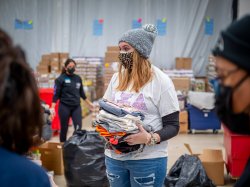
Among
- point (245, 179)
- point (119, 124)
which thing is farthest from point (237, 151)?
point (245, 179)

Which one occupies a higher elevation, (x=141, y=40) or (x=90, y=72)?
(x=141, y=40)

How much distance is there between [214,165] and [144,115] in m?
2.47

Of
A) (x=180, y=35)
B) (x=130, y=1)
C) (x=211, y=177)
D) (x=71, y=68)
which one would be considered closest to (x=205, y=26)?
(x=180, y=35)

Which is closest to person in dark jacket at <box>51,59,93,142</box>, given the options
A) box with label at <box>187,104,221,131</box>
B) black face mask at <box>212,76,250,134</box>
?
box with label at <box>187,104,221,131</box>

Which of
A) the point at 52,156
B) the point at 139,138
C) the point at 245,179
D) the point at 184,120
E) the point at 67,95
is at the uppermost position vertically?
the point at 245,179

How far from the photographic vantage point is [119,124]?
2.10 metres

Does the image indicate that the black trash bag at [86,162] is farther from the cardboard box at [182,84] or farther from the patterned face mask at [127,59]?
the cardboard box at [182,84]

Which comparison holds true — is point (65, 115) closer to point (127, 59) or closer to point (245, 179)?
point (127, 59)

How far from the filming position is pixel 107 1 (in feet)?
38.9

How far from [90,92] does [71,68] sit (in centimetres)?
427

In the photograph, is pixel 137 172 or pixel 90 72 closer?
pixel 137 172

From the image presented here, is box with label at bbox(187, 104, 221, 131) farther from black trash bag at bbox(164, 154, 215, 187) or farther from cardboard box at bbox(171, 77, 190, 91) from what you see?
black trash bag at bbox(164, 154, 215, 187)

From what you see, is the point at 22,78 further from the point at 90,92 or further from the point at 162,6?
the point at 162,6

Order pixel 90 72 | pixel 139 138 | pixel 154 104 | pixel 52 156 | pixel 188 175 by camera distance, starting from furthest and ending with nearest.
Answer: pixel 90 72, pixel 52 156, pixel 188 175, pixel 154 104, pixel 139 138
